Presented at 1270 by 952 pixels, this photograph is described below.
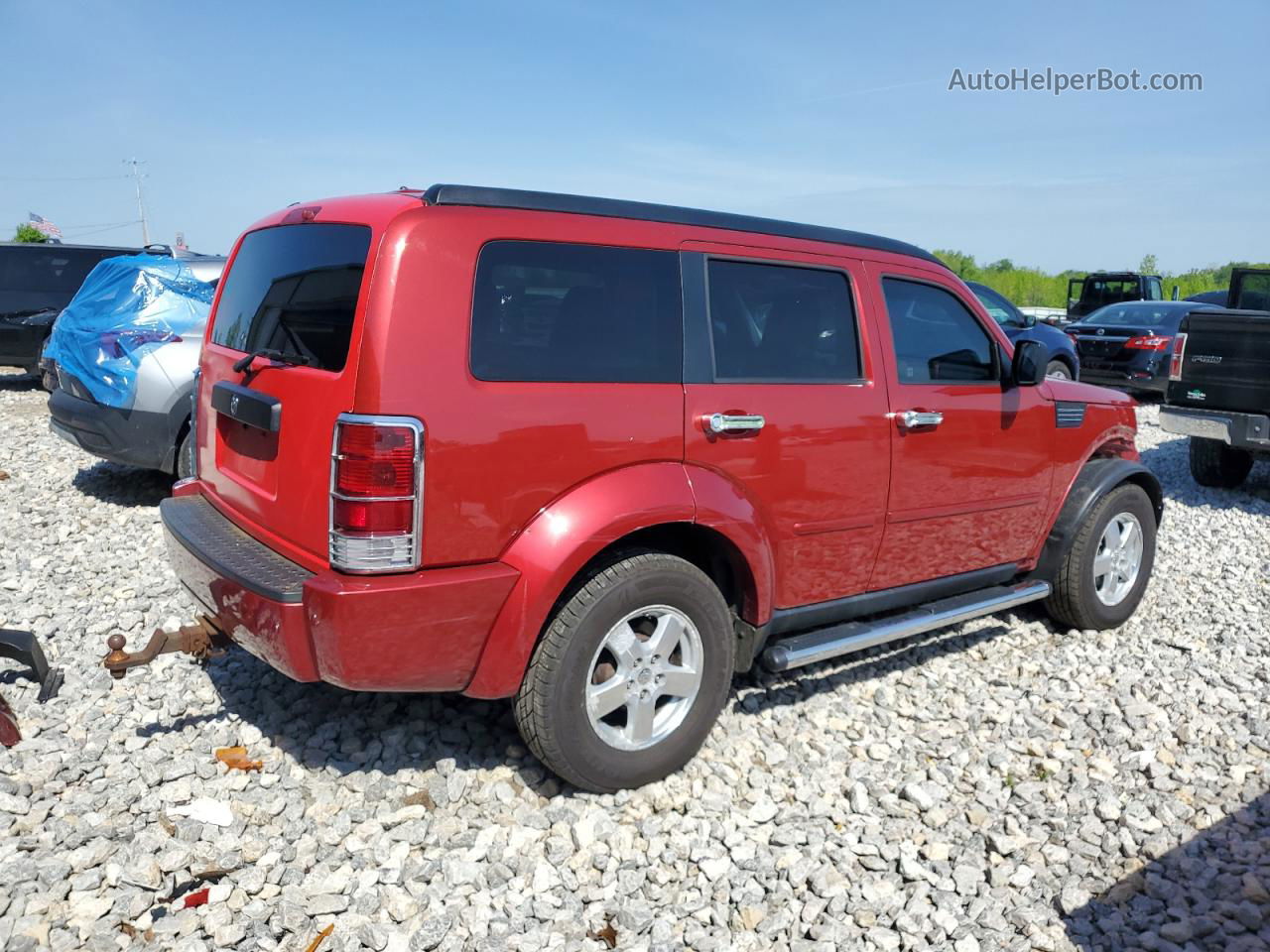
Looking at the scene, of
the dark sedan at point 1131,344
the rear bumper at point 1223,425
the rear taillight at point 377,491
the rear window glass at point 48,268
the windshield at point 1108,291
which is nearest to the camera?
the rear taillight at point 377,491

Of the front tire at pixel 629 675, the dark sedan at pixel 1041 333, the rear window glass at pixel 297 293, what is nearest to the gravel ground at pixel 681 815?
the front tire at pixel 629 675

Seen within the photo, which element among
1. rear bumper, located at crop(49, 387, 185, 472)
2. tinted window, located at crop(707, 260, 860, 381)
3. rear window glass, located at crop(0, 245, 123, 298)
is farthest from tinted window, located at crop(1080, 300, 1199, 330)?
rear window glass, located at crop(0, 245, 123, 298)

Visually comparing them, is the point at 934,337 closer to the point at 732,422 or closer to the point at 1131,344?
the point at 732,422

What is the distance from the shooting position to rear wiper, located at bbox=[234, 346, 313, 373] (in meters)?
3.06

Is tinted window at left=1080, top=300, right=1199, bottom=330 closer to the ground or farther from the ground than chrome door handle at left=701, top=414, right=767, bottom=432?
farther from the ground

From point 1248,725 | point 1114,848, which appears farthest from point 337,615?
point 1248,725

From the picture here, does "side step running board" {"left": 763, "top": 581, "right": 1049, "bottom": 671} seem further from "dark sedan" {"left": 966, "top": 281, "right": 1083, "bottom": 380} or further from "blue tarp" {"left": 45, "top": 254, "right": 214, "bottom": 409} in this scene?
"dark sedan" {"left": 966, "top": 281, "right": 1083, "bottom": 380}

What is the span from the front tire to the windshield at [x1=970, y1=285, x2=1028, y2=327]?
10.9 metres

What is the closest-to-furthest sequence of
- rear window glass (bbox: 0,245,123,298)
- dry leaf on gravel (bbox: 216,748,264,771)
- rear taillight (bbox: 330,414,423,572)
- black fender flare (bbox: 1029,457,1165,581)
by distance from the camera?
1. rear taillight (bbox: 330,414,423,572)
2. dry leaf on gravel (bbox: 216,748,264,771)
3. black fender flare (bbox: 1029,457,1165,581)
4. rear window glass (bbox: 0,245,123,298)

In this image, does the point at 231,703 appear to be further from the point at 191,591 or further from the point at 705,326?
the point at 705,326

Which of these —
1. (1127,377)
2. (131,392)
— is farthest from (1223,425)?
(131,392)

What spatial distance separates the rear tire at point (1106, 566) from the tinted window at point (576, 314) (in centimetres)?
273

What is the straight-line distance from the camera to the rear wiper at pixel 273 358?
10.1 feet

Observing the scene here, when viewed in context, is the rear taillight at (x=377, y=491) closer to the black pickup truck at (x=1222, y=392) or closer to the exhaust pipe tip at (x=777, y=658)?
the exhaust pipe tip at (x=777, y=658)
